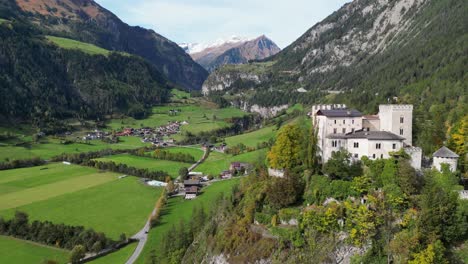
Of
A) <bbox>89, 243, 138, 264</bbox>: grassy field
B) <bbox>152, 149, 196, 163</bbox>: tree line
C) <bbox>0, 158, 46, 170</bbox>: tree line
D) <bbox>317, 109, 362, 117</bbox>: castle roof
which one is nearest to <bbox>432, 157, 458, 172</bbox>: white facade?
<bbox>317, 109, 362, 117</bbox>: castle roof

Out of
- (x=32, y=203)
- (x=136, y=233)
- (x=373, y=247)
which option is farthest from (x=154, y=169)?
(x=373, y=247)

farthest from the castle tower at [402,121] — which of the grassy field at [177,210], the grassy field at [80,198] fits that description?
the grassy field at [80,198]

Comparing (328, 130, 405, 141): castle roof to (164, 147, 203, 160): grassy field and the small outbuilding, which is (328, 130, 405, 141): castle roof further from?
(164, 147, 203, 160): grassy field

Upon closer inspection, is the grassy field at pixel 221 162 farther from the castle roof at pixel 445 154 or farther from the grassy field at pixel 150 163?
the castle roof at pixel 445 154

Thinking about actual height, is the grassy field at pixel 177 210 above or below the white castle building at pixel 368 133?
below

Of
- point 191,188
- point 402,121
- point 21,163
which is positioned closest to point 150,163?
point 191,188

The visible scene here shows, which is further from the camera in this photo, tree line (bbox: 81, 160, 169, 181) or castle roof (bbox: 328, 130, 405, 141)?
tree line (bbox: 81, 160, 169, 181)
